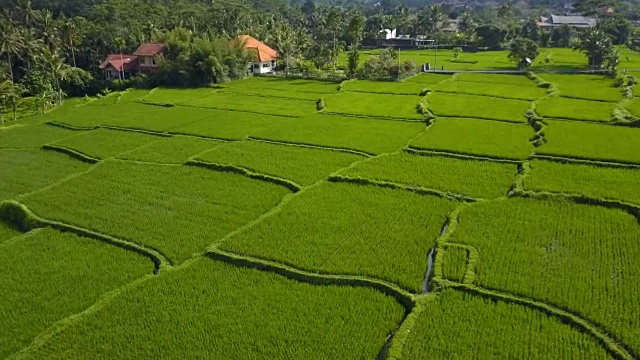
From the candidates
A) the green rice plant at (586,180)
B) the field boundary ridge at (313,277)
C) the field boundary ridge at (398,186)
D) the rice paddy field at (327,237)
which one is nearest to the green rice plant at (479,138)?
the rice paddy field at (327,237)

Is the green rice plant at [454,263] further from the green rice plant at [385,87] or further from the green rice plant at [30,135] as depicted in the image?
the green rice plant at [385,87]

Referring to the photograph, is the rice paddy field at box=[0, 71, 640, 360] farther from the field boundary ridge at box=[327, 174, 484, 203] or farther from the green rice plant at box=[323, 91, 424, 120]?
the green rice plant at box=[323, 91, 424, 120]

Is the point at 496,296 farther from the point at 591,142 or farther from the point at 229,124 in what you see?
the point at 229,124

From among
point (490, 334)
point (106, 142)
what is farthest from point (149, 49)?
point (490, 334)

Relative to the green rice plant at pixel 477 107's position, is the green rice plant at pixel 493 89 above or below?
above

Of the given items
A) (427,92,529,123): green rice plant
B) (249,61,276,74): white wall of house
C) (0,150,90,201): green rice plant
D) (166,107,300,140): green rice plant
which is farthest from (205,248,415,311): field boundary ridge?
(249,61,276,74): white wall of house

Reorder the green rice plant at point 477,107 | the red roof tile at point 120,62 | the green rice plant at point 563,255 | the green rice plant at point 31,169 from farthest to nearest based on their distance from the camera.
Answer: the red roof tile at point 120,62 < the green rice plant at point 477,107 < the green rice plant at point 31,169 < the green rice plant at point 563,255
